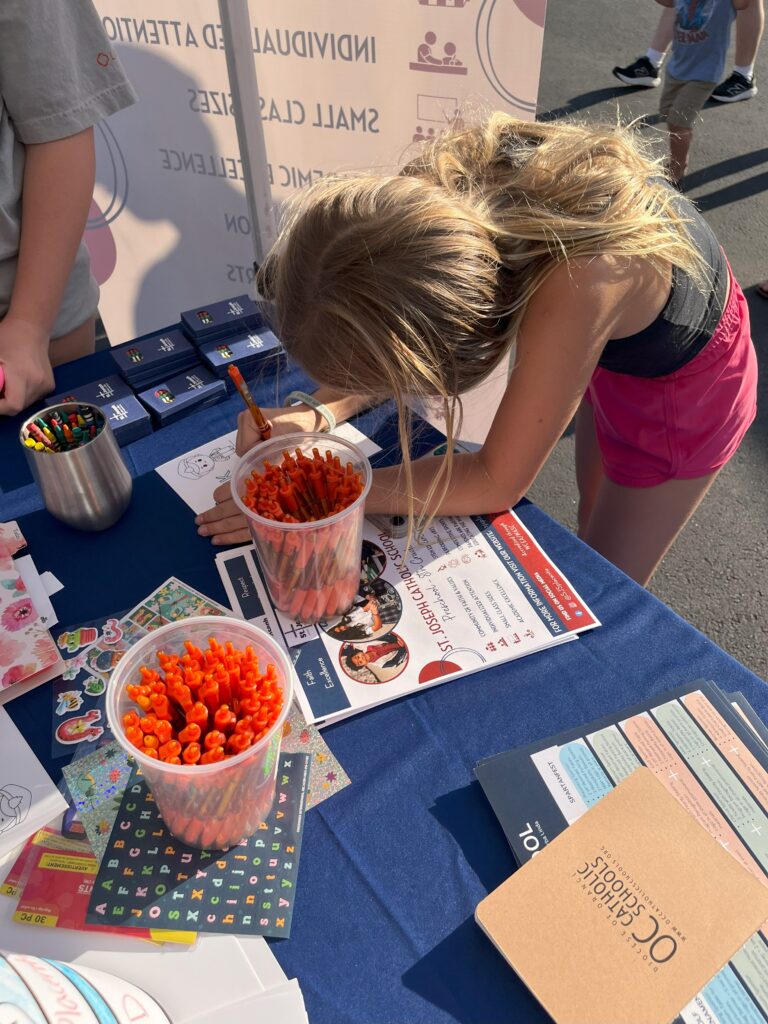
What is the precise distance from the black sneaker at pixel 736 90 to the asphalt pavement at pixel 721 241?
0.04 meters

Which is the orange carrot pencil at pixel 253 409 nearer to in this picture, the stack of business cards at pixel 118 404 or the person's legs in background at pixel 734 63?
the stack of business cards at pixel 118 404

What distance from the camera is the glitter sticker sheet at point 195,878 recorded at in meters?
0.55

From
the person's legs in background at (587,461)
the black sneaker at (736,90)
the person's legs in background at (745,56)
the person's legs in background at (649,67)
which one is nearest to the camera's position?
the person's legs in background at (587,461)

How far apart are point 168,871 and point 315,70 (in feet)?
5.23

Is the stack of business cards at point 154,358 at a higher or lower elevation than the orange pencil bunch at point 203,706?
lower

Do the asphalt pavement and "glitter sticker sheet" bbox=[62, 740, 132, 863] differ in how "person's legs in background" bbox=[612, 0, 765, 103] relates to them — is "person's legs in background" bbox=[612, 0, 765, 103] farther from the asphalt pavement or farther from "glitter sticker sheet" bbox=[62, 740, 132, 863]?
"glitter sticker sheet" bbox=[62, 740, 132, 863]

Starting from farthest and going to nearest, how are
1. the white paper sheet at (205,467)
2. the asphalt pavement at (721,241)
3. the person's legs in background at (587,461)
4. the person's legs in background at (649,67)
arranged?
the person's legs in background at (649,67) < the asphalt pavement at (721,241) < the person's legs in background at (587,461) < the white paper sheet at (205,467)

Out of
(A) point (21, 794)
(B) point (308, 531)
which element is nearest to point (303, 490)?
(B) point (308, 531)

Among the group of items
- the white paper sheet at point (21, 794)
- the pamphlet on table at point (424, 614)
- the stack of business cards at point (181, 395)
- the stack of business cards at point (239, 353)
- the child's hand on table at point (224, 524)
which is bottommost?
the white paper sheet at point (21, 794)

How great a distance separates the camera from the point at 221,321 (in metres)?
1.10

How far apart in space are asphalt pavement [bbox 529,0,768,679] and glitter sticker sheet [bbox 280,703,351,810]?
923 millimetres

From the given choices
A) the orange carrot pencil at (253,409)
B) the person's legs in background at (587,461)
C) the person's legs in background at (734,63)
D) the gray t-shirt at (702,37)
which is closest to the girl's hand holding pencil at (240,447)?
the orange carrot pencil at (253,409)

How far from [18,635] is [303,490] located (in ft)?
1.11

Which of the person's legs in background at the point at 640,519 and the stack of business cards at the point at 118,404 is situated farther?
the person's legs in background at the point at 640,519
